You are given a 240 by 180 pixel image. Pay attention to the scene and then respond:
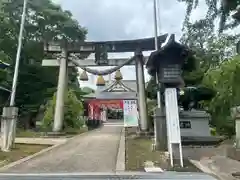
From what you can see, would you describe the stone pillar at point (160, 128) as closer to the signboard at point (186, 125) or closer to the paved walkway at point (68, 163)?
the paved walkway at point (68, 163)

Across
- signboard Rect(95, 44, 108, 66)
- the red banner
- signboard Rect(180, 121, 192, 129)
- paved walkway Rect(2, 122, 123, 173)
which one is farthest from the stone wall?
the red banner

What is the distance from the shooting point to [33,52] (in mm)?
32250

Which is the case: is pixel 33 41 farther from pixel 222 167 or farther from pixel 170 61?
pixel 222 167

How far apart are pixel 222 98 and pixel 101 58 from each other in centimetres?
951

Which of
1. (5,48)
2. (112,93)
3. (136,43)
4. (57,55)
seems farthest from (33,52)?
(112,93)

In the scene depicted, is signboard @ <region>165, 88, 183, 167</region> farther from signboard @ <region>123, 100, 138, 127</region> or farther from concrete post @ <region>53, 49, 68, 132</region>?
signboard @ <region>123, 100, 138, 127</region>

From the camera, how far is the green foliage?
17.6 m

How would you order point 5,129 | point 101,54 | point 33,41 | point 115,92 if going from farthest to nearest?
point 115,92
point 33,41
point 101,54
point 5,129

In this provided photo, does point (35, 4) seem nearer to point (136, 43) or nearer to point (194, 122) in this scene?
point (136, 43)

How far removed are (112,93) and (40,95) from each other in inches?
847

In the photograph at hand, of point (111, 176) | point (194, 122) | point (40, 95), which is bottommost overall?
point (111, 176)

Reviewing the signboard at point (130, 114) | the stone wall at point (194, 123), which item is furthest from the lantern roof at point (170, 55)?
the signboard at point (130, 114)

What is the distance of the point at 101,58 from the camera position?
984 inches

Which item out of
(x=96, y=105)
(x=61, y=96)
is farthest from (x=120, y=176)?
(x=96, y=105)
